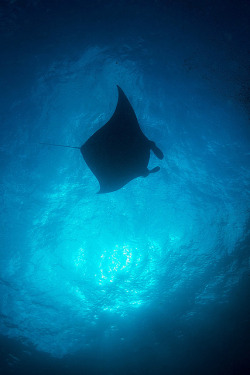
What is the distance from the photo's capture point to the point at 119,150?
20.3 feet

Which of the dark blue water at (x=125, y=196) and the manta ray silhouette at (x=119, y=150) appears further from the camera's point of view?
the dark blue water at (x=125, y=196)

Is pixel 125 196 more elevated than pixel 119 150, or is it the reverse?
pixel 119 150

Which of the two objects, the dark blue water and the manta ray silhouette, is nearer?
the manta ray silhouette

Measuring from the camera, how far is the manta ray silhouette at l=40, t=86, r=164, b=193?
564 centimetres

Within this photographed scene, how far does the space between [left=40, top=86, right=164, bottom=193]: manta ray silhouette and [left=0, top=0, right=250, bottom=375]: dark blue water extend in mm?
3204

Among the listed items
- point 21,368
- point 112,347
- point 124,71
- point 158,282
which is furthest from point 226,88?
point 21,368

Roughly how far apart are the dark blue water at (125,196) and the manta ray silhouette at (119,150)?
3204 millimetres

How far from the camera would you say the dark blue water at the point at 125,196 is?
761 centimetres

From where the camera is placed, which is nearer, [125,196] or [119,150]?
[119,150]

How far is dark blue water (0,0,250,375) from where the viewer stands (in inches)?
300

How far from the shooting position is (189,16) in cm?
748

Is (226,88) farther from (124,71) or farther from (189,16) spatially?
(124,71)

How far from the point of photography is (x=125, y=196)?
11.1m

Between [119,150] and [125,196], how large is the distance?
5.08m
